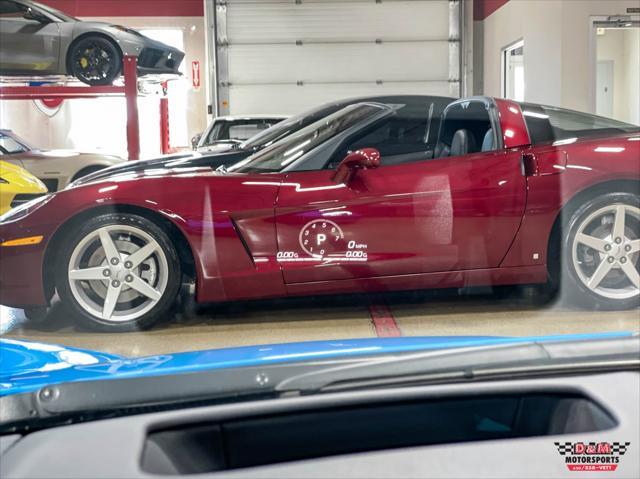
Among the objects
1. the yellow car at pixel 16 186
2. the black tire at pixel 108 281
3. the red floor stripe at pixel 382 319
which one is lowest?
the red floor stripe at pixel 382 319

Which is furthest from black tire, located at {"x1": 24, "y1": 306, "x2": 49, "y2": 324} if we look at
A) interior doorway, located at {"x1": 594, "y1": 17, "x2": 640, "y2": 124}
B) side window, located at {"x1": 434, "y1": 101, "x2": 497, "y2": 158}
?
interior doorway, located at {"x1": 594, "y1": 17, "x2": 640, "y2": 124}

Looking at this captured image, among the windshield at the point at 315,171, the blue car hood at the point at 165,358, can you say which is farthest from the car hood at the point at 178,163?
the blue car hood at the point at 165,358

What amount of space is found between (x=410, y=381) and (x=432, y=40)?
4.36ft

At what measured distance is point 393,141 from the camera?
1.61 m

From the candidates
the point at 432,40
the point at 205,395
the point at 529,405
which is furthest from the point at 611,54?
the point at 205,395

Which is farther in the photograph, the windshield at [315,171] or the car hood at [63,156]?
the car hood at [63,156]

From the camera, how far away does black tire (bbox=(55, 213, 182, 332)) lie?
1534 millimetres

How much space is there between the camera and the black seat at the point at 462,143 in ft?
5.25

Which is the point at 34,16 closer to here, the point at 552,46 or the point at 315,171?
the point at 315,171

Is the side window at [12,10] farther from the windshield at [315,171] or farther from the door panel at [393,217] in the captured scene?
the door panel at [393,217]

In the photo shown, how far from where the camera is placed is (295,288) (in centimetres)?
156

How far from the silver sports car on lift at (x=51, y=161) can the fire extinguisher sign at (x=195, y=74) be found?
0.27m

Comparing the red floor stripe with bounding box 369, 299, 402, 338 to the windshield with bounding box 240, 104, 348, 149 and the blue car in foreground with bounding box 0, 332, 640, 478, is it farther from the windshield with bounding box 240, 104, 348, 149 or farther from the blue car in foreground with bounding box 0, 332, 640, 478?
the blue car in foreground with bounding box 0, 332, 640, 478

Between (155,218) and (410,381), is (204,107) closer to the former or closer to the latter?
(155,218)
